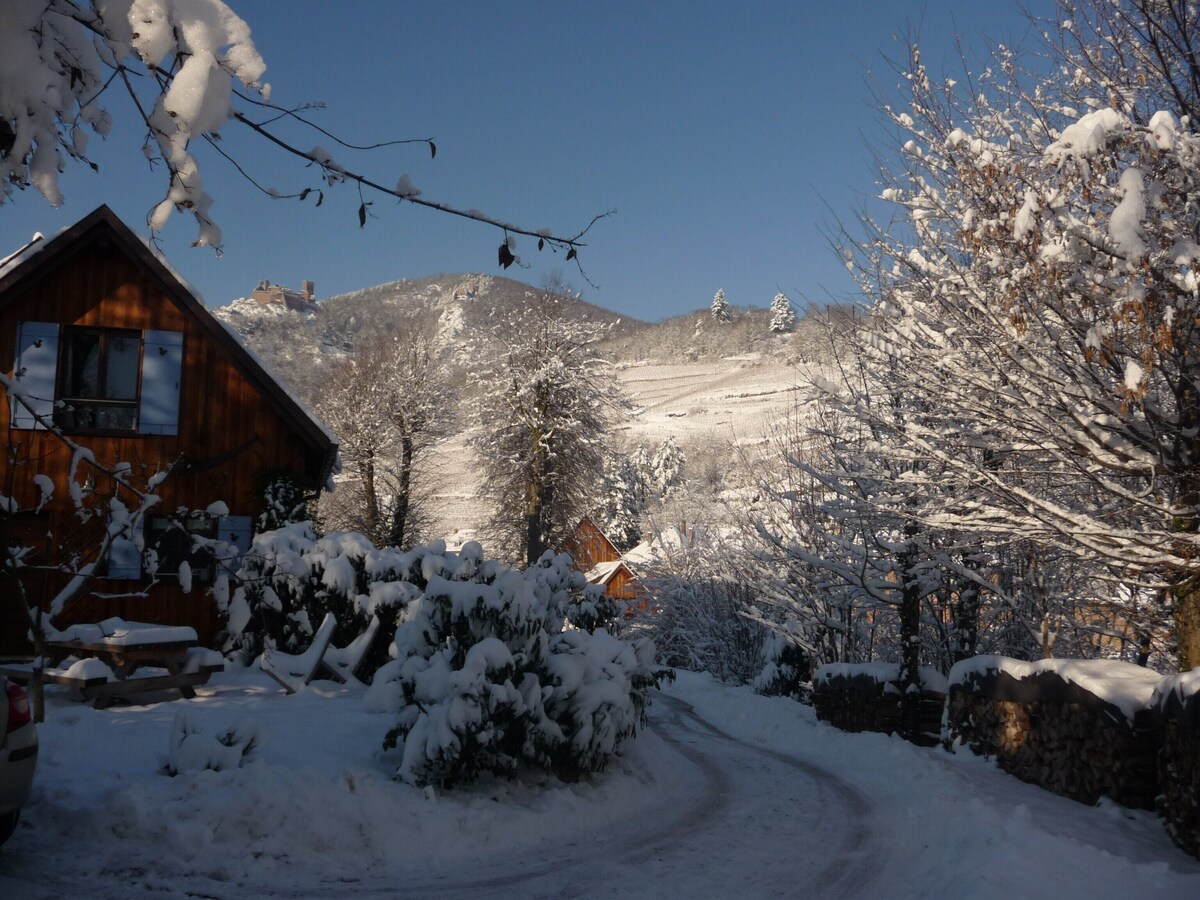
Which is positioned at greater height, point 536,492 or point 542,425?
point 542,425

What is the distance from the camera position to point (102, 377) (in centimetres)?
1538

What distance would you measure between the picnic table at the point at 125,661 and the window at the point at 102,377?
5363 mm

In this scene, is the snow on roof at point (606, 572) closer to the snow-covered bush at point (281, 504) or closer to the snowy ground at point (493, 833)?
the snow-covered bush at point (281, 504)

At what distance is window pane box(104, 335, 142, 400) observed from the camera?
15.4m

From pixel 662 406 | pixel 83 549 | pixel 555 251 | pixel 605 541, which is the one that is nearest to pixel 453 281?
pixel 662 406

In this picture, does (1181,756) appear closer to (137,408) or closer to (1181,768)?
(1181,768)

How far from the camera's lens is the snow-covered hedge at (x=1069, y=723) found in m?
7.86

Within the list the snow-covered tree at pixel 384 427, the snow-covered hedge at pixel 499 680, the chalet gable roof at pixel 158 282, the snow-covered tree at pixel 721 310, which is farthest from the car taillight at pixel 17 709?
the snow-covered tree at pixel 721 310

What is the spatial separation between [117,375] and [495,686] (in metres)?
11.0

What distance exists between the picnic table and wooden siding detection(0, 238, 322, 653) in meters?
3.92

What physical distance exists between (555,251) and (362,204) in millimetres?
761

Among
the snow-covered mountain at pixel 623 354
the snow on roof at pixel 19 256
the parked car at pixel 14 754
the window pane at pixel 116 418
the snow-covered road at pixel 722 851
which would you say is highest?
the snow-covered mountain at pixel 623 354

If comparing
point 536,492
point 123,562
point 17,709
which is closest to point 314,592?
point 123,562

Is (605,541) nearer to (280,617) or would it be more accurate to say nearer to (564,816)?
(280,617)
